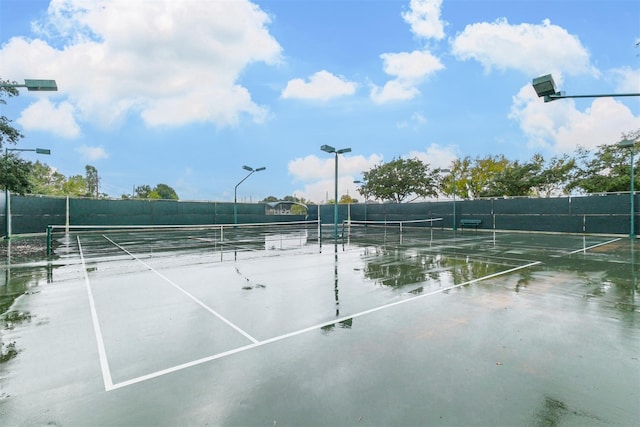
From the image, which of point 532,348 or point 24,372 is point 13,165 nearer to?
point 24,372

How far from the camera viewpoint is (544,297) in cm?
594

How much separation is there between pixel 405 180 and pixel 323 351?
3881cm

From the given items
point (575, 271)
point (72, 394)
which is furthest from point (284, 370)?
point (575, 271)

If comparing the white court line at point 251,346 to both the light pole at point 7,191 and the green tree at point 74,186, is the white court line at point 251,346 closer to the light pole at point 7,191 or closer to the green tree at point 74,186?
the light pole at point 7,191

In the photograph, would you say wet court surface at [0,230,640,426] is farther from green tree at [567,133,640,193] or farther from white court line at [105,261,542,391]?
green tree at [567,133,640,193]

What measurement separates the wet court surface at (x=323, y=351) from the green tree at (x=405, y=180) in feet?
111

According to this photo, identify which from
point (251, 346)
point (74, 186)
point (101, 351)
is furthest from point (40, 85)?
point (74, 186)

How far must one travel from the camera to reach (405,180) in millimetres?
40562

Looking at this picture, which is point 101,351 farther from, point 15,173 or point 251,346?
point 15,173

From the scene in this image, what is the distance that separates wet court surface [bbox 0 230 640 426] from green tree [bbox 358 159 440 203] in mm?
33743

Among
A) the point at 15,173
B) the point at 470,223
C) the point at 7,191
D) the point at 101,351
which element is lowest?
the point at 101,351

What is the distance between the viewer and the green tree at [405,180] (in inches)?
1603

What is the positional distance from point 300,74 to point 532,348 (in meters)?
37.3

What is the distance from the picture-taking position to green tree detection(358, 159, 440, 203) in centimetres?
4072
